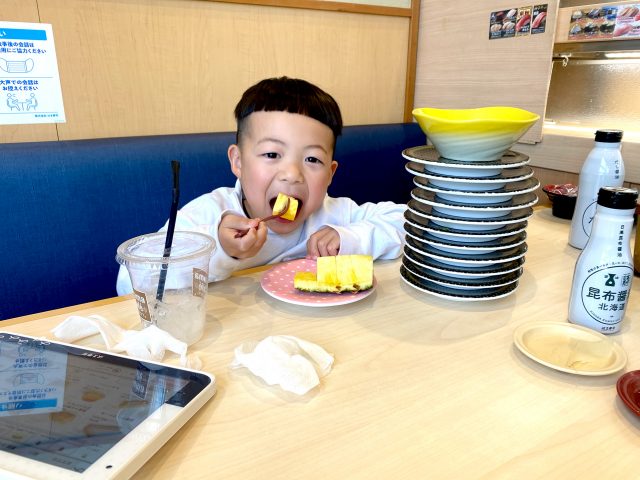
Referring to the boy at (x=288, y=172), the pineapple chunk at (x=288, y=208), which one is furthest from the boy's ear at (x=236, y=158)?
the pineapple chunk at (x=288, y=208)

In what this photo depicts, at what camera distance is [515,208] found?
0.83 meters

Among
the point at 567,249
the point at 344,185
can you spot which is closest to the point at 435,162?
the point at 567,249

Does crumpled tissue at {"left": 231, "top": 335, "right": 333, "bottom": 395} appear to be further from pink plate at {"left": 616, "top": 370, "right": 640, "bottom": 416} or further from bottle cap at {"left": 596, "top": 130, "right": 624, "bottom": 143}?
bottle cap at {"left": 596, "top": 130, "right": 624, "bottom": 143}

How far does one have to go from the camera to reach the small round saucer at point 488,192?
32.7 inches

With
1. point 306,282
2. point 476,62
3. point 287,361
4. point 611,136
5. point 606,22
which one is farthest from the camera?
point 476,62

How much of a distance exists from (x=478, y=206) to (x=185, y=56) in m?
1.36

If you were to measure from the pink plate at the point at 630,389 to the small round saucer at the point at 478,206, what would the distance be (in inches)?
12.6

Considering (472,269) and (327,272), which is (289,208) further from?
(472,269)

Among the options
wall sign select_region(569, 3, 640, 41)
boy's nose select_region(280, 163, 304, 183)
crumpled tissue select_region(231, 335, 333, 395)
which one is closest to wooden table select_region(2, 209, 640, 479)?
crumpled tissue select_region(231, 335, 333, 395)

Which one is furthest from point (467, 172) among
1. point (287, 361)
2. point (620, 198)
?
point (287, 361)

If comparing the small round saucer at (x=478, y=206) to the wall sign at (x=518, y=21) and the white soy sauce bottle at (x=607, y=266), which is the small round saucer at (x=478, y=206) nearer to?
the white soy sauce bottle at (x=607, y=266)

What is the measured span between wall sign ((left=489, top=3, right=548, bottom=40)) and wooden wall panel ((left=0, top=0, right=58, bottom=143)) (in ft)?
5.62

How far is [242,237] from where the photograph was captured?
3.22ft

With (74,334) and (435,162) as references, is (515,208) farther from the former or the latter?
(74,334)
